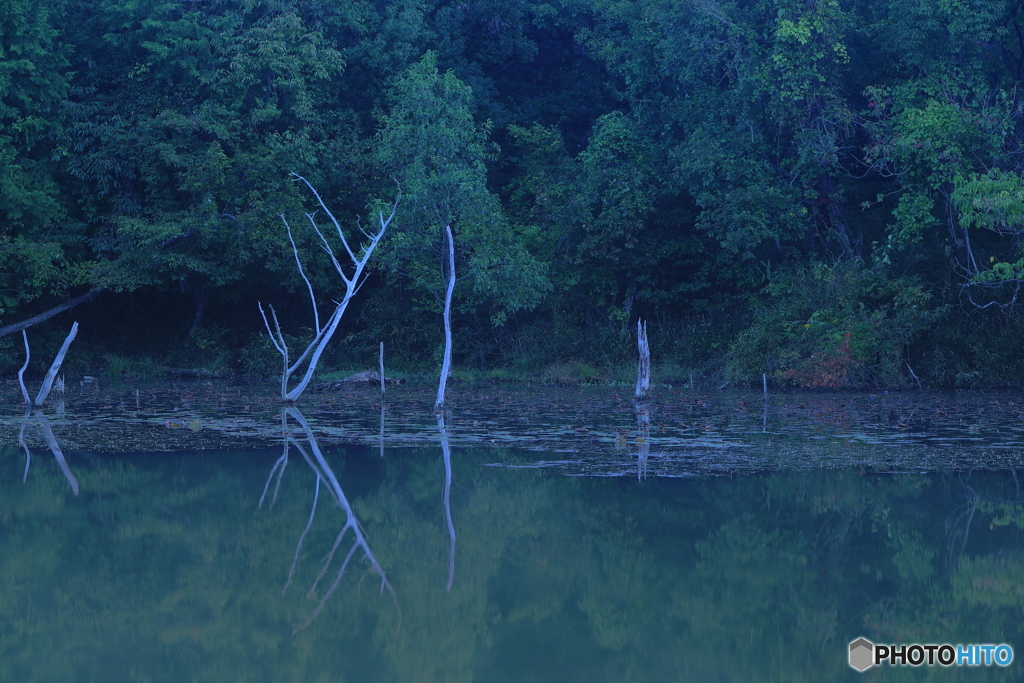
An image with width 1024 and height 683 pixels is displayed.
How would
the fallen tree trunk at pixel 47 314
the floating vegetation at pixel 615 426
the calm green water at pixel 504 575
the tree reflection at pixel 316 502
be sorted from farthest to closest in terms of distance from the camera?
the fallen tree trunk at pixel 47 314 < the floating vegetation at pixel 615 426 < the tree reflection at pixel 316 502 < the calm green water at pixel 504 575

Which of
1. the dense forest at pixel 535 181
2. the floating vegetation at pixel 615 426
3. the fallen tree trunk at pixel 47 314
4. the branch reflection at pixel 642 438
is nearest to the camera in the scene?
the branch reflection at pixel 642 438

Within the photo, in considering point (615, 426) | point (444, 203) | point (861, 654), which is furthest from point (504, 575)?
point (444, 203)

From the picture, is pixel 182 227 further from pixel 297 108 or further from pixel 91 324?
pixel 91 324

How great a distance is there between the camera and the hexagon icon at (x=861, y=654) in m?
5.63

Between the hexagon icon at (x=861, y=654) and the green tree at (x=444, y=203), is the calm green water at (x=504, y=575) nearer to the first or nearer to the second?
the hexagon icon at (x=861, y=654)

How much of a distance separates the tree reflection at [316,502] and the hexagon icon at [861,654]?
8.87 ft

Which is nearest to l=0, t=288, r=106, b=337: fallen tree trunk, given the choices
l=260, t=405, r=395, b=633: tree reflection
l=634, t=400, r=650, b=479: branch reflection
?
l=260, t=405, r=395, b=633: tree reflection

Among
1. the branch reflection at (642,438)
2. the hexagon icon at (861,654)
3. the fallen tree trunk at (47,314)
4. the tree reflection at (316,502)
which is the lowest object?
the hexagon icon at (861,654)

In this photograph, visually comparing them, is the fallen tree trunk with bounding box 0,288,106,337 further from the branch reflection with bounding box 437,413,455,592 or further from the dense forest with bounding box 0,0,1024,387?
the branch reflection with bounding box 437,413,455,592

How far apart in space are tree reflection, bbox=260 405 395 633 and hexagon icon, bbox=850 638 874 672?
2704 mm

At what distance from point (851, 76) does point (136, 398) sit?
1687 centimetres

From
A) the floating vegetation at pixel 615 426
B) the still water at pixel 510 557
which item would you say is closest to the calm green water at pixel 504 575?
the still water at pixel 510 557

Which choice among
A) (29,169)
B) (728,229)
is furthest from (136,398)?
(728,229)

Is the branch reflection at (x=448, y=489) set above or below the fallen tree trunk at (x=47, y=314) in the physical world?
below
